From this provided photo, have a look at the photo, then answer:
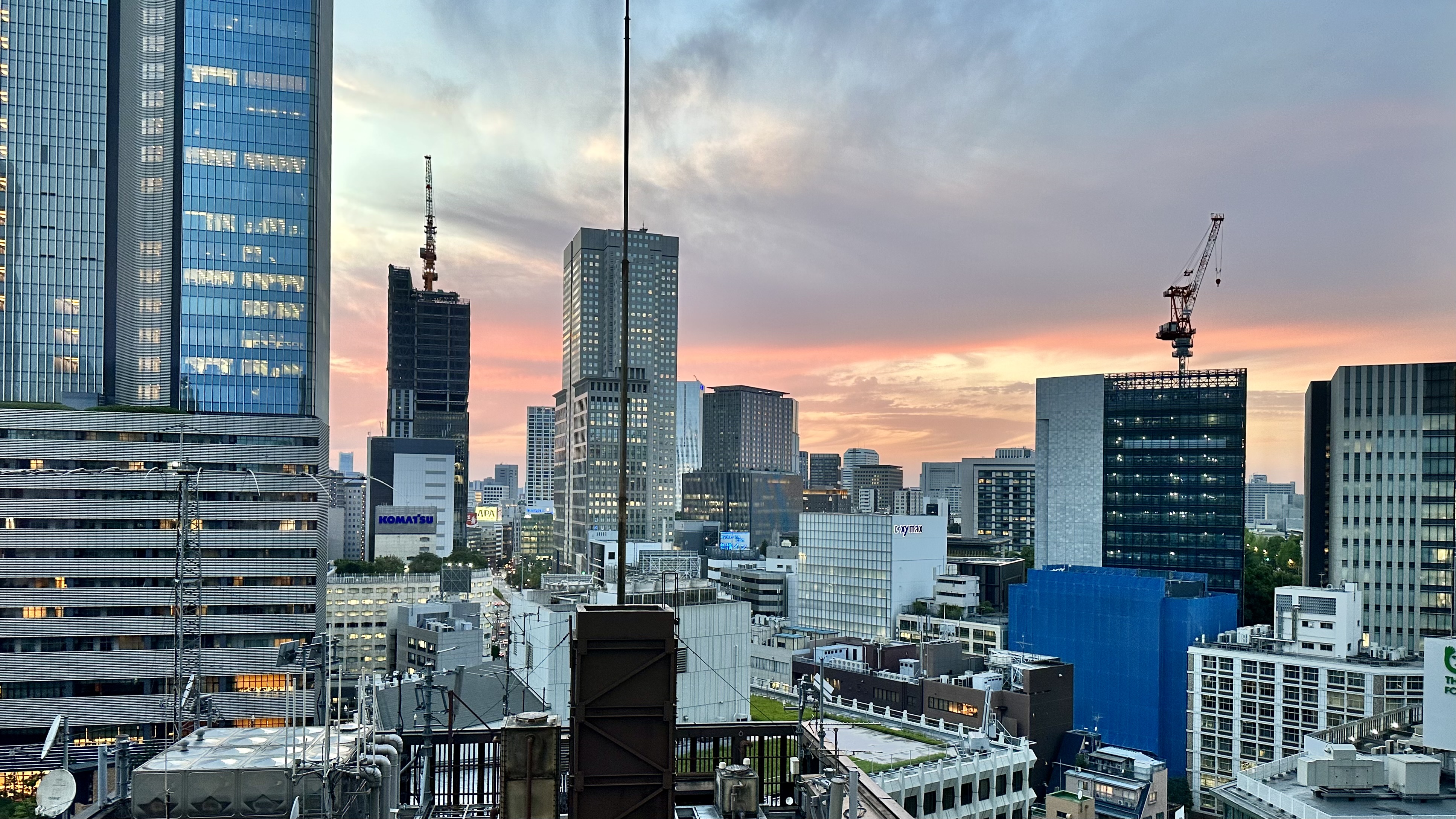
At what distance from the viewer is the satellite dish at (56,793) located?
13906mm

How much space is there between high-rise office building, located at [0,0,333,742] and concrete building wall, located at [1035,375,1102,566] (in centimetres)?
9067

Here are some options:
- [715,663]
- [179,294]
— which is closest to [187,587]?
[179,294]

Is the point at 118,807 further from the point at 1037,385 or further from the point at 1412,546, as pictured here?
the point at 1037,385

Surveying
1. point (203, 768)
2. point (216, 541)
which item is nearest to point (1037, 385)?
point (216, 541)

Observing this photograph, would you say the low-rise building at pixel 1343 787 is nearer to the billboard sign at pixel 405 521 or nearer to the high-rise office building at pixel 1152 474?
the high-rise office building at pixel 1152 474

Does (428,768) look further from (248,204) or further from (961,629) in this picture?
(961,629)

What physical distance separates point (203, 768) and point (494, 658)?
60354 millimetres

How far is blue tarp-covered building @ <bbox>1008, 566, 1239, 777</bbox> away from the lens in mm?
76125

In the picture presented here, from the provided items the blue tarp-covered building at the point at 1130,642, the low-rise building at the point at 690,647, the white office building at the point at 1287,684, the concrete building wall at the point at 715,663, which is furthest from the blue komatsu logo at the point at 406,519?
the white office building at the point at 1287,684

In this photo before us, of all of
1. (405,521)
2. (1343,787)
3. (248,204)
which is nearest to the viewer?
(1343,787)

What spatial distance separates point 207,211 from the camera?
277ft

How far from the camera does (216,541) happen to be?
246ft

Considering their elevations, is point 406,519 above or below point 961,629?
above

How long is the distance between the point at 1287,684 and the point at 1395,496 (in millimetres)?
38433
